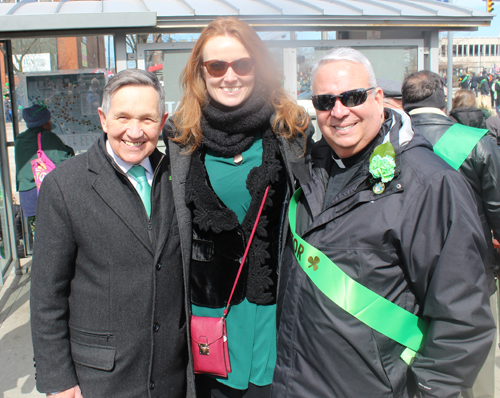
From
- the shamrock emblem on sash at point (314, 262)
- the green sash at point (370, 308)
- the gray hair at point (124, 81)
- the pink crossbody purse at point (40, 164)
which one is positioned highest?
the gray hair at point (124, 81)

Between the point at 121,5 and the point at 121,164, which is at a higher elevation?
the point at 121,5

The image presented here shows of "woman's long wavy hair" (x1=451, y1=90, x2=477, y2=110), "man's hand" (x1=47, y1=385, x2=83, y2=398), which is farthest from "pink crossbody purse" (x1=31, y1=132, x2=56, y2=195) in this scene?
"woman's long wavy hair" (x1=451, y1=90, x2=477, y2=110)

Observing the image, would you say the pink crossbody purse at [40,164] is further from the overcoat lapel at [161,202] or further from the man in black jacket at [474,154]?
the man in black jacket at [474,154]

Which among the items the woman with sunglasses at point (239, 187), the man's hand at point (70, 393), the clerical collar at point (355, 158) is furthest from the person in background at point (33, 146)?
the clerical collar at point (355, 158)

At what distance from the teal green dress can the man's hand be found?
22.3 inches

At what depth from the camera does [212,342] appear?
1920mm

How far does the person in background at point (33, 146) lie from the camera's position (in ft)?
15.7

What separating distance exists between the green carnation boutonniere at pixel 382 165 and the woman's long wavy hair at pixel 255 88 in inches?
24.5

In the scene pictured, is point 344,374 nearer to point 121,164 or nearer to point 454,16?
point 121,164

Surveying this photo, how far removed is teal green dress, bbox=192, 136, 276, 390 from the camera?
78.0 inches

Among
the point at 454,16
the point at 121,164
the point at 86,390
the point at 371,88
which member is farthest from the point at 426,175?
the point at 454,16

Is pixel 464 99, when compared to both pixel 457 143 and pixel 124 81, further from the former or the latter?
pixel 124 81

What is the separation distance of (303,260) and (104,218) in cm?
78

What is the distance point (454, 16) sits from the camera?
3779 millimetres
